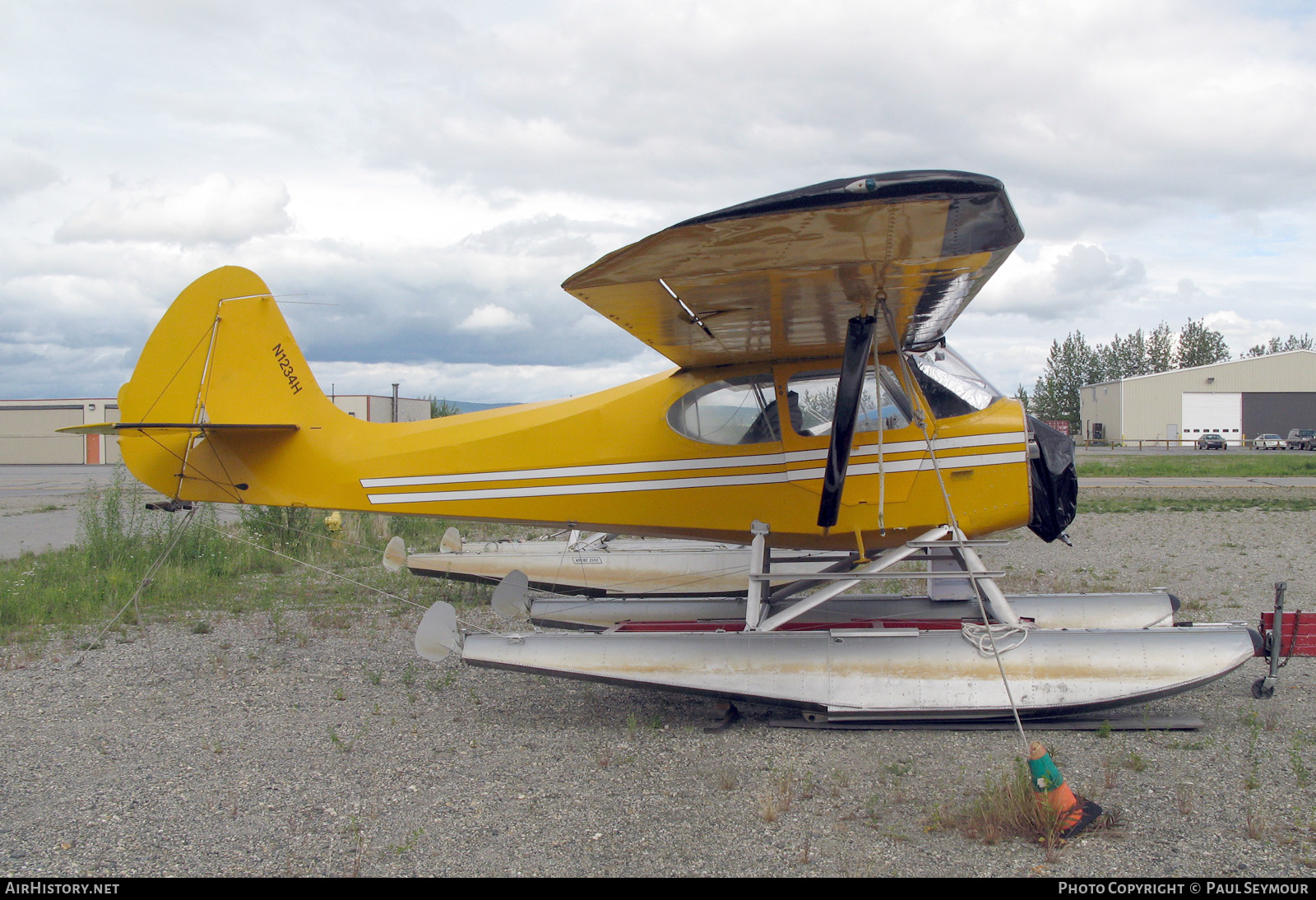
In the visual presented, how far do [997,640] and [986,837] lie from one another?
1934 mm

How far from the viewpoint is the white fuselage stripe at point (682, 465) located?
598cm

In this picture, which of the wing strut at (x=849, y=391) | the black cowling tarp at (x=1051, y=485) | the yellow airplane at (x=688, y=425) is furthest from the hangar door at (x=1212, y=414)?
the wing strut at (x=849, y=391)

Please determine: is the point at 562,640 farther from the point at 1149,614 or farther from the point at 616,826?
the point at 1149,614

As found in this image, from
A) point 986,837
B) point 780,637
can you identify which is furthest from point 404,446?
point 986,837

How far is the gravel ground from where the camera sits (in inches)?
139

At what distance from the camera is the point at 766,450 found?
246 inches

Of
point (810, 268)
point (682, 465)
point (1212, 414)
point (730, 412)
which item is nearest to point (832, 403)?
point (730, 412)

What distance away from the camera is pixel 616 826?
3.89 m

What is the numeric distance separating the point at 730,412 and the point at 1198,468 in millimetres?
32214

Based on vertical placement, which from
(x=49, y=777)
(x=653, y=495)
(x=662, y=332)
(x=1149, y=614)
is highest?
(x=662, y=332)

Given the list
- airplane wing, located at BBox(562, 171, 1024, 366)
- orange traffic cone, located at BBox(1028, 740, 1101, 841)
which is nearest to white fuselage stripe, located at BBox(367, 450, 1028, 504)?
airplane wing, located at BBox(562, 171, 1024, 366)

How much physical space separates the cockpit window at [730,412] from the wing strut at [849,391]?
82 cm

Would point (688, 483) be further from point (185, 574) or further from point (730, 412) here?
point (185, 574)

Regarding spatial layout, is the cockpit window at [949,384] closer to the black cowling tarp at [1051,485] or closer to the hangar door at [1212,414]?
the black cowling tarp at [1051,485]
